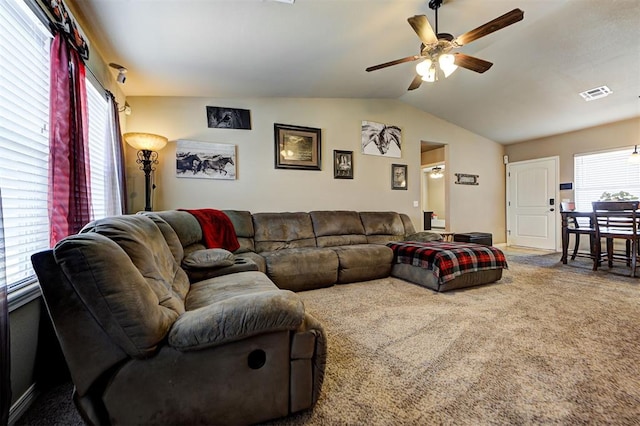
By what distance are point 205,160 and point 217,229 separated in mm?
1205

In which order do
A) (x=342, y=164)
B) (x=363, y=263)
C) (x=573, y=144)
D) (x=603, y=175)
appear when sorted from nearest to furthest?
1. (x=363, y=263)
2. (x=342, y=164)
3. (x=603, y=175)
4. (x=573, y=144)

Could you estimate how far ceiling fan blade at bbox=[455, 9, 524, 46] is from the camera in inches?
76.9

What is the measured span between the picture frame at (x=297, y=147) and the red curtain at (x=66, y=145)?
2448mm

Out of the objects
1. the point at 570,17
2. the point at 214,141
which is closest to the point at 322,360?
the point at 214,141

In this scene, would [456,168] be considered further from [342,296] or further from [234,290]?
[234,290]

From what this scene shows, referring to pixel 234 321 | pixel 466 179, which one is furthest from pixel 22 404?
pixel 466 179

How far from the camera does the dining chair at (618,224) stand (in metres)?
3.42

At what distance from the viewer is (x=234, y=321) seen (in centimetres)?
107

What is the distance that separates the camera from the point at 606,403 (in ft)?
4.22

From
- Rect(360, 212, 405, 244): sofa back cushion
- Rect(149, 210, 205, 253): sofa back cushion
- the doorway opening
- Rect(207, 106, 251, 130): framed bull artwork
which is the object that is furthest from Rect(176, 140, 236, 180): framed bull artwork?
the doorway opening

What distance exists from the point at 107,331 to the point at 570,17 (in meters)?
4.86

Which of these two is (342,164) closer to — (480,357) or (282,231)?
(282,231)

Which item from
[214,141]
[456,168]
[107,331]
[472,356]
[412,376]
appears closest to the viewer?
[107,331]

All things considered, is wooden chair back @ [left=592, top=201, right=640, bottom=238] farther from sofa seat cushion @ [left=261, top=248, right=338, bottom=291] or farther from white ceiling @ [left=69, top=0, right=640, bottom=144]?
sofa seat cushion @ [left=261, top=248, right=338, bottom=291]
